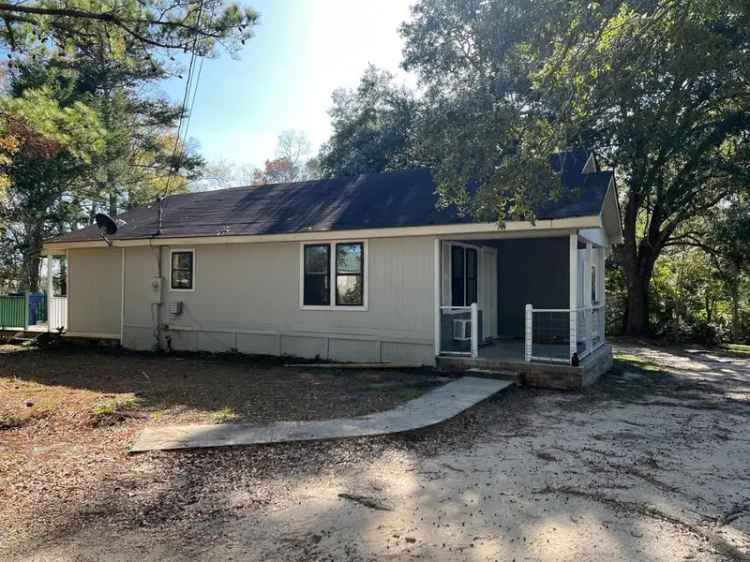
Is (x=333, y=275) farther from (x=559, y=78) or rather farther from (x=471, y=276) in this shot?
(x=559, y=78)

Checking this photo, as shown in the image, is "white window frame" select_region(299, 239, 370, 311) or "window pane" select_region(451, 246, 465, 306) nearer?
"white window frame" select_region(299, 239, 370, 311)

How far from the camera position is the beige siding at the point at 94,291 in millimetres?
13195

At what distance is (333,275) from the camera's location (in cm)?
1058

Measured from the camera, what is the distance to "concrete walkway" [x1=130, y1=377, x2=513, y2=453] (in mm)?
5156

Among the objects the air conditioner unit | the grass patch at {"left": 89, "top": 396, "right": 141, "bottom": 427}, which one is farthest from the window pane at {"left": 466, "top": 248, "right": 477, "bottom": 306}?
the grass patch at {"left": 89, "top": 396, "right": 141, "bottom": 427}

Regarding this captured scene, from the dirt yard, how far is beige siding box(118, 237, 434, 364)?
2.49 metres

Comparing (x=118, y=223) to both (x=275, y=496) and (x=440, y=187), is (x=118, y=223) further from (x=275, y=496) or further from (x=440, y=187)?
(x=275, y=496)

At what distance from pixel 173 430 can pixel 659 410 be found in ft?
20.2

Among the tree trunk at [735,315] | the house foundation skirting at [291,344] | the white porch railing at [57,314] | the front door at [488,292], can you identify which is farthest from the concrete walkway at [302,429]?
the tree trunk at [735,315]

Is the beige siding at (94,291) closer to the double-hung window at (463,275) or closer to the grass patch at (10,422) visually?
the grass patch at (10,422)

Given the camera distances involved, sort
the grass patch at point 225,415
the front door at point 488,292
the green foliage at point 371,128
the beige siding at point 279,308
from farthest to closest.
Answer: the green foliage at point 371,128 → the front door at point 488,292 → the beige siding at point 279,308 → the grass patch at point 225,415

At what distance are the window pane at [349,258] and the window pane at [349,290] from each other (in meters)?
0.14

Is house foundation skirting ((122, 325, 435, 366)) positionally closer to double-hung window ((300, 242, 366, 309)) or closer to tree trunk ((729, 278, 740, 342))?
double-hung window ((300, 242, 366, 309))

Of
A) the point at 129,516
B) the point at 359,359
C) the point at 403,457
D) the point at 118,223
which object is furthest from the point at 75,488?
the point at 118,223
